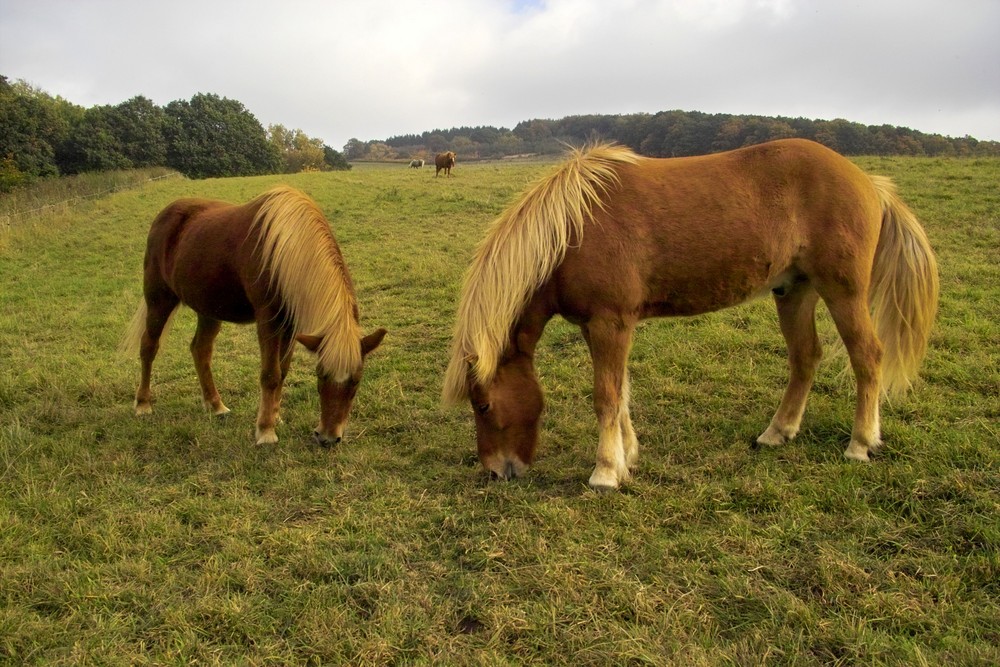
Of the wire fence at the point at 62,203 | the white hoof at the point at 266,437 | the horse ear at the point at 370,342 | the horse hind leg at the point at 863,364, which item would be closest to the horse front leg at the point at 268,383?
the white hoof at the point at 266,437

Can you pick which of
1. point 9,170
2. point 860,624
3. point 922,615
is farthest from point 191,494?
point 9,170

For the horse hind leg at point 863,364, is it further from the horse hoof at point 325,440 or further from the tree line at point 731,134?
the horse hoof at point 325,440

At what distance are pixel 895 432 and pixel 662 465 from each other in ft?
5.15

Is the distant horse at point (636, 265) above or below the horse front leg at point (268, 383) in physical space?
above

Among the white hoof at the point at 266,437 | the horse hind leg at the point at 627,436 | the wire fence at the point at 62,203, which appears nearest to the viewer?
the horse hind leg at the point at 627,436

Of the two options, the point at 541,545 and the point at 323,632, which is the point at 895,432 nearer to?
the point at 541,545

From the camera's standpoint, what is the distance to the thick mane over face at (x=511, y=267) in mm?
3777

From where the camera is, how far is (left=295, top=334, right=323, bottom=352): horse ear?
4.27 meters

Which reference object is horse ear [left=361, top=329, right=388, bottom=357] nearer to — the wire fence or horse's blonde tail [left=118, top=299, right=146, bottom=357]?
horse's blonde tail [left=118, top=299, right=146, bottom=357]

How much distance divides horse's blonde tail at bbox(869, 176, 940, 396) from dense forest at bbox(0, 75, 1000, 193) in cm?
926

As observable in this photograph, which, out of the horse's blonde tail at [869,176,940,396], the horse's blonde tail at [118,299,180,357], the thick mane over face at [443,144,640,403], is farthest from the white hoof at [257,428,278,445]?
the horse's blonde tail at [869,176,940,396]

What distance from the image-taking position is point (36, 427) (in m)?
5.20

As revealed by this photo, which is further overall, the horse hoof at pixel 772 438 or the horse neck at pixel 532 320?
the horse hoof at pixel 772 438

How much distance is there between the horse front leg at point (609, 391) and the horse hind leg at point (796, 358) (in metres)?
1.15
